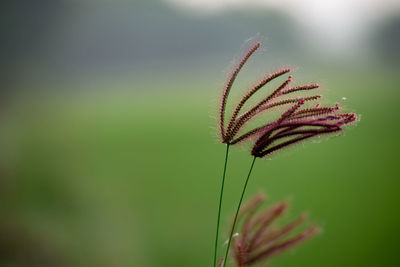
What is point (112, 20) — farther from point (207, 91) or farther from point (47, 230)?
point (47, 230)

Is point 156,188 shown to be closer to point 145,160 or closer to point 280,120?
point 145,160

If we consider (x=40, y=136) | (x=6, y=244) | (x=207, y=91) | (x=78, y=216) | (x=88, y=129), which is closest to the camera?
(x=6, y=244)

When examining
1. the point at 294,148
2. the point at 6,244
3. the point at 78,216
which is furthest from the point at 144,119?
the point at 294,148

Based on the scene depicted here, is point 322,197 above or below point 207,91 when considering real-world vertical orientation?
below

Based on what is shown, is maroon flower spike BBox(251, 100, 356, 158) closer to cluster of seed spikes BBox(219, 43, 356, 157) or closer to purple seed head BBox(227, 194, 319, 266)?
cluster of seed spikes BBox(219, 43, 356, 157)

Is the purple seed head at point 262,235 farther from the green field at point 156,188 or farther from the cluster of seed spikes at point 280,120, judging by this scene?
the cluster of seed spikes at point 280,120

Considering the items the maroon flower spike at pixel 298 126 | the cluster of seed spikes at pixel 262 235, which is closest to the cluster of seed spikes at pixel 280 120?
the maroon flower spike at pixel 298 126

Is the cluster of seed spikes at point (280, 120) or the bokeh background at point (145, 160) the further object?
the bokeh background at point (145, 160)

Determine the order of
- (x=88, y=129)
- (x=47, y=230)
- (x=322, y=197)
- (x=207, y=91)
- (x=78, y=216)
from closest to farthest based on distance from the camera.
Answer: (x=47, y=230)
(x=78, y=216)
(x=322, y=197)
(x=88, y=129)
(x=207, y=91)
